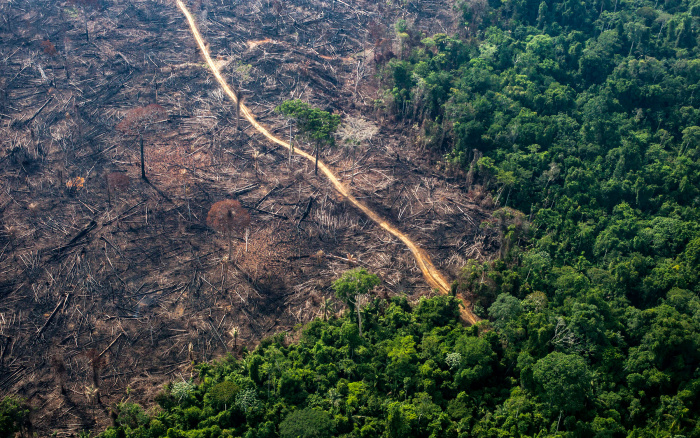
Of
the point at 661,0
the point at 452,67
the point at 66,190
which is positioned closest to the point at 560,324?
the point at 452,67

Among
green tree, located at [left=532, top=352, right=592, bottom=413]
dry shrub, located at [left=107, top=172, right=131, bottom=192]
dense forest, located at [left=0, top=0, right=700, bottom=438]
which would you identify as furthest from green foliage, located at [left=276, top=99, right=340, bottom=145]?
green tree, located at [left=532, top=352, right=592, bottom=413]

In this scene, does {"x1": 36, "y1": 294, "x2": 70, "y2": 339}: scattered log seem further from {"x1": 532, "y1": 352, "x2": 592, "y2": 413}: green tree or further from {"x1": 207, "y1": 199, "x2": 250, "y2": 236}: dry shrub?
{"x1": 532, "y1": 352, "x2": 592, "y2": 413}: green tree

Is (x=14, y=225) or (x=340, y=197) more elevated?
(x=340, y=197)

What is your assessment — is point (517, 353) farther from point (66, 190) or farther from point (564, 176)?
point (66, 190)

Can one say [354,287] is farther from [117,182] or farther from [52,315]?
[117,182]

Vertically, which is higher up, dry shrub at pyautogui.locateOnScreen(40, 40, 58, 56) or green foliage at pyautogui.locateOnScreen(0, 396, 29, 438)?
dry shrub at pyautogui.locateOnScreen(40, 40, 58, 56)

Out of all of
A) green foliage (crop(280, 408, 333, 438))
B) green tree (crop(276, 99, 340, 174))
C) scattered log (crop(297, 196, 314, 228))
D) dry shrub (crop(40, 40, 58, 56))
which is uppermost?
green tree (crop(276, 99, 340, 174))
